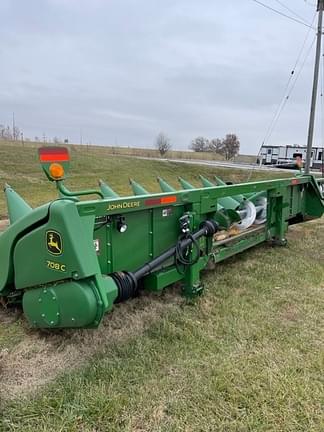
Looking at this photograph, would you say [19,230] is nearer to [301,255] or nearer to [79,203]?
[79,203]

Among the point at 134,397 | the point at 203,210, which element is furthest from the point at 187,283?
the point at 134,397

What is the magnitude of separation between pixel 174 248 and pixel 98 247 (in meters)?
0.66

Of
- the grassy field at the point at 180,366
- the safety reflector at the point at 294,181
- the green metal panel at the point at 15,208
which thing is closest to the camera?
the grassy field at the point at 180,366

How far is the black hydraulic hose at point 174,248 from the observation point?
2590 mm

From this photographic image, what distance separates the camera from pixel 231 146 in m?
45.1

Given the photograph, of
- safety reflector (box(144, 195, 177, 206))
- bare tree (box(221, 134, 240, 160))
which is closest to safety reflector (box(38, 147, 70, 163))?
safety reflector (box(144, 195, 177, 206))

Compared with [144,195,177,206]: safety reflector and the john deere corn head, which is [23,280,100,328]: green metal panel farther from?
[144,195,177,206]: safety reflector

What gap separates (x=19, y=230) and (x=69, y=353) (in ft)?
2.67

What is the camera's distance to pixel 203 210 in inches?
122

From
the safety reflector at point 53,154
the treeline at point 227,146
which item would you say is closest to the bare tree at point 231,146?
the treeline at point 227,146

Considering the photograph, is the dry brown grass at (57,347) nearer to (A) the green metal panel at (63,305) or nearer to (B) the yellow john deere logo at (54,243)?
(A) the green metal panel at (63,305)

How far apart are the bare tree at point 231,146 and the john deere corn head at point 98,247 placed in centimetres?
4136

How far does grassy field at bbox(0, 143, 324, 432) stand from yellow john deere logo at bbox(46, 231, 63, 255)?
2.31 ft

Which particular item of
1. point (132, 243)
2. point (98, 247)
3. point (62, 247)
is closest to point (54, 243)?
point (62, 247)
